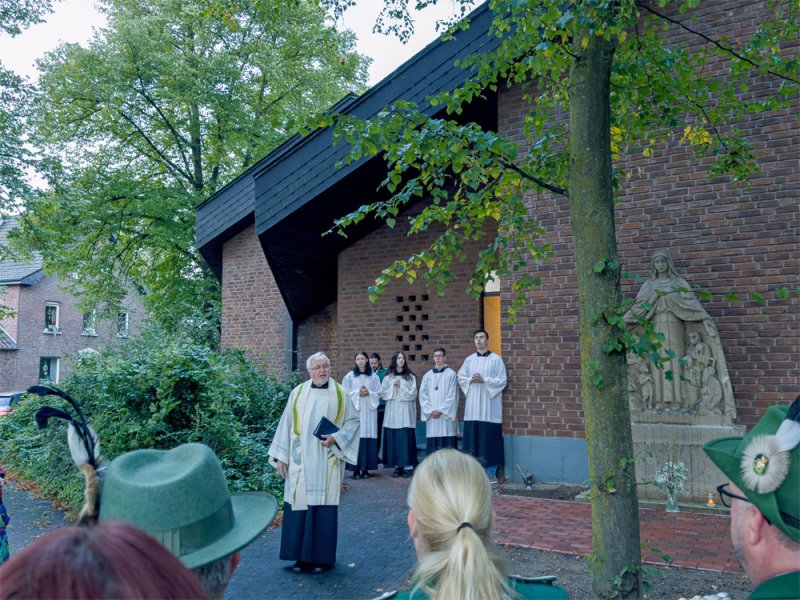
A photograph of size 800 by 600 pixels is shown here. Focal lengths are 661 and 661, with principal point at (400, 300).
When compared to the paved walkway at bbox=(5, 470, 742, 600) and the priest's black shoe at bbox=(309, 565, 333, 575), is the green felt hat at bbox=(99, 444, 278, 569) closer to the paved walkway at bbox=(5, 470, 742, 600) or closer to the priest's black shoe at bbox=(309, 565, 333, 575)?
the paved walkway at bbox=(5, 470, 742, 600)

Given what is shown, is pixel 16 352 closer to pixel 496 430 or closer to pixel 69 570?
pixel 496 430

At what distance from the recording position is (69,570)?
0.89 meters

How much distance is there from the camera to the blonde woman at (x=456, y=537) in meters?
1.71

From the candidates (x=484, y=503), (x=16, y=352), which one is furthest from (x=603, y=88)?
(x=16, y=352)

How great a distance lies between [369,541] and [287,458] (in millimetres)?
1390

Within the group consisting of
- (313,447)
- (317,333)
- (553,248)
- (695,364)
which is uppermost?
(553,248)

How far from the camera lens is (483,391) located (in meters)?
9.95

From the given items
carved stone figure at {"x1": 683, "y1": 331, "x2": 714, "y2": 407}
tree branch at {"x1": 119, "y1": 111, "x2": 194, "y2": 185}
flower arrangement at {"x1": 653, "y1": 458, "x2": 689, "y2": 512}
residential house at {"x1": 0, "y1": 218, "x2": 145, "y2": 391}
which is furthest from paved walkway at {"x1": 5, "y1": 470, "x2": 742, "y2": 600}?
residential house at {"x1": 0, "y1": 218, "x2": 145, "y2": 391}

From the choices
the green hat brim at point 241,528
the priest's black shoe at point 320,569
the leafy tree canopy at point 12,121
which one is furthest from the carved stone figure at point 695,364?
the leafy tree canopy at point 12,121

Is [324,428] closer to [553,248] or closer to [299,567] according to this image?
[299,567]

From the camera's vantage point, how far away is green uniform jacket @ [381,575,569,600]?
1909mm

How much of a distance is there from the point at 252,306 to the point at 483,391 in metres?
6.67

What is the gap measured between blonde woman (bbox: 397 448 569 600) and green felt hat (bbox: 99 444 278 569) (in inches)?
18.5

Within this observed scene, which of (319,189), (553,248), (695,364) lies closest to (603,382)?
(695,364)
